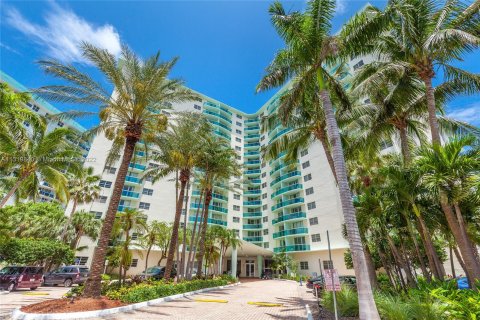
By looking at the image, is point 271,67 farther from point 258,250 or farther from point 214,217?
point 214,217

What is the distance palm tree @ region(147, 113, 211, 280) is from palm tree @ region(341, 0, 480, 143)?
10411 mm

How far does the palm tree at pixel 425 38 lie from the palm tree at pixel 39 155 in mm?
17889

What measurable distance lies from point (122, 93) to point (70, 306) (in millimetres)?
10337

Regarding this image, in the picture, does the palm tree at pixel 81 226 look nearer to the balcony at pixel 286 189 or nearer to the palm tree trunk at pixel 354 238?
the balcony at pixel 286 189

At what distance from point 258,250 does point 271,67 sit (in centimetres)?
3595

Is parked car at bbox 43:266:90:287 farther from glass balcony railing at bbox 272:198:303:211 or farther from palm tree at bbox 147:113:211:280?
glass balcony railing at bbox 272:198:303:211

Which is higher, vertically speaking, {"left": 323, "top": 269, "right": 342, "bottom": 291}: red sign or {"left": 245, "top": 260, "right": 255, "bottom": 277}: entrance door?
{"left": 245, "top": 260, "right": 255, "bottom": 277}: entrance door

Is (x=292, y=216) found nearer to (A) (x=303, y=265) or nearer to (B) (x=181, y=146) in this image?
(A) (x=303, y=265)

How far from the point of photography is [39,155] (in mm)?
16781

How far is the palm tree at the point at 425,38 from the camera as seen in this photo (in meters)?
10.4

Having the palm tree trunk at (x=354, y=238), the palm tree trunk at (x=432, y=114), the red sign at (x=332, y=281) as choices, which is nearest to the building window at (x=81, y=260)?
the red sign at (x=332, y=281)

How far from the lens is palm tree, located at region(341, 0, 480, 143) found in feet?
34.2

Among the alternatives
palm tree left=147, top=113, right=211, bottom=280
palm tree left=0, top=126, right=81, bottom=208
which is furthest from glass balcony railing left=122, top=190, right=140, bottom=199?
palm tree left=0, top=126, right=81, bottom=208

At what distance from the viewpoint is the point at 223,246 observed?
3600cm
